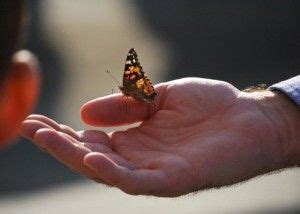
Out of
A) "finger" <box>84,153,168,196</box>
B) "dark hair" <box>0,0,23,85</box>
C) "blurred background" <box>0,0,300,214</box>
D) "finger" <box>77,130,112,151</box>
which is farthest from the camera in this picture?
"blurred background" <box>0,0,300,214</box>

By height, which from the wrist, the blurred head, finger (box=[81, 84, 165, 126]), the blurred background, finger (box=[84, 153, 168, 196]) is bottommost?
the blurred background

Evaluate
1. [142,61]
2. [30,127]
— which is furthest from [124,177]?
[142,61]

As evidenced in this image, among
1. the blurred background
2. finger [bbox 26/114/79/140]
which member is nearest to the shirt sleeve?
finger [bbox 26/114/79/140]

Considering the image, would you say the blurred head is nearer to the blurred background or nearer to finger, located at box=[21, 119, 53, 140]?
finger, located at box=[21, 119, 53, 140]

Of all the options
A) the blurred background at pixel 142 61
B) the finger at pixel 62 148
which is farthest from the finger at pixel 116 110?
the blurred background at pixel 142 61

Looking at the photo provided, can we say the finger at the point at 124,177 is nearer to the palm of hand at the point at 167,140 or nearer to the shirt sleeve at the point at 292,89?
the palm of hand at the point at 167,140

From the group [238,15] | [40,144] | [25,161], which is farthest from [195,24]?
[40,144]
